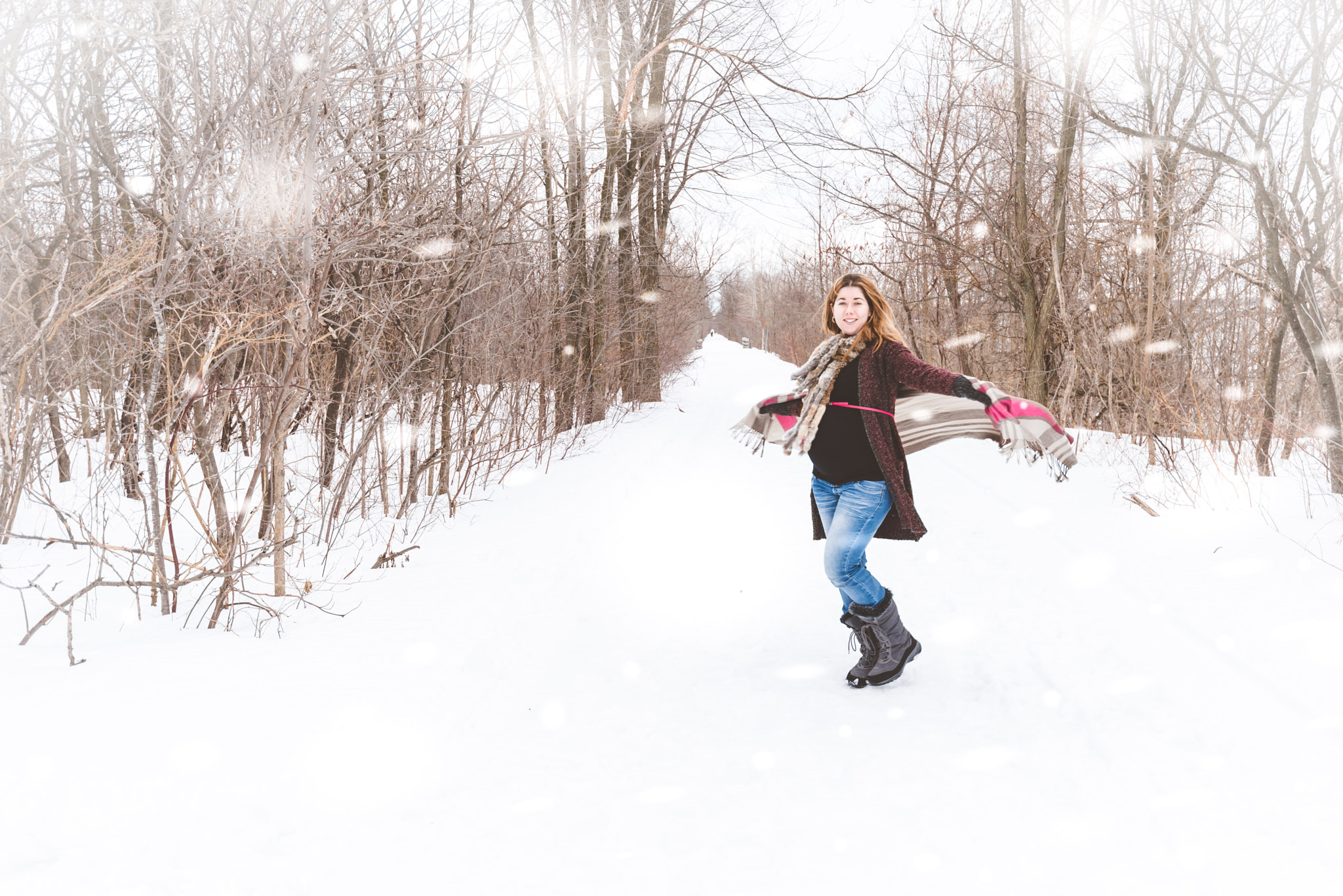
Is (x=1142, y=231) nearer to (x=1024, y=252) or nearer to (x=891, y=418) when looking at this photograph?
(x=1024, y=252)

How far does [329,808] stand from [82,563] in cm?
378

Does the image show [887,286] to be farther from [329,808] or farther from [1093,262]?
[329,808]

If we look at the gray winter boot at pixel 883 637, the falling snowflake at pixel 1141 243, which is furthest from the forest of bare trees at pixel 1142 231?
the gray winter boot at pixel 883 637

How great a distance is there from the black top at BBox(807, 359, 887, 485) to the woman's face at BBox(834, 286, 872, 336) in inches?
7.1

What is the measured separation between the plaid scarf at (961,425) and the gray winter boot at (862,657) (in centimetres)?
88

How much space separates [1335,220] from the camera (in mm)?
6047

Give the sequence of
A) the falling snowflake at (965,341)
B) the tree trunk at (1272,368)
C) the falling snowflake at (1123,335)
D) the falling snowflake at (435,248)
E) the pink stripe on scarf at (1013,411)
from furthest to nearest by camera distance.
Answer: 1. the falling snowflake at (965,341)
2. the tree trunk at (1272,368)
3. the falling snowflake at (1123,335)
4. the falling snowflake at (435,248)
5. the pink stripe on scarf at (1013,411)

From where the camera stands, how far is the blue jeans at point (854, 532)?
349 centimetres

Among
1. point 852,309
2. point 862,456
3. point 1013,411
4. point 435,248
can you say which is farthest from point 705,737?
point 435,248

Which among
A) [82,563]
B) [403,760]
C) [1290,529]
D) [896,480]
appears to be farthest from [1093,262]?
[82,563]

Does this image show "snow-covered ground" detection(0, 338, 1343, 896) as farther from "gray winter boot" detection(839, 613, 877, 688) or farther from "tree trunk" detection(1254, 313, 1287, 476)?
"tree trunk" detection(1254, 313, 1287, 476)

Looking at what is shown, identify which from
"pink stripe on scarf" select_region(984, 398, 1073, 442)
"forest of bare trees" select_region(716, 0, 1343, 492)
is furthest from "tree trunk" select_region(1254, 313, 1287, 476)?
"pink stripe on scarf" select_region(984, 398, 1073, 442)

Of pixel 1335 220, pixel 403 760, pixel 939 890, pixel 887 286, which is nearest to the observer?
pixel 939 890

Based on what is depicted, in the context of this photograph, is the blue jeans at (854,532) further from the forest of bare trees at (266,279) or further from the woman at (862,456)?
the forest of bare trees at (266,279)
